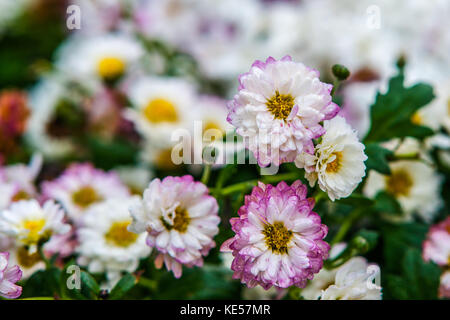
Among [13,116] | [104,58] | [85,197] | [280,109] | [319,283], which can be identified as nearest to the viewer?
[280,109]

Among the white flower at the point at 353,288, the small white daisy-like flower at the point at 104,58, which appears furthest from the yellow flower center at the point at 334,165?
the small white daisy-like flower at the point at 104,58

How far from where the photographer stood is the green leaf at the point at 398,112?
0.58 meters

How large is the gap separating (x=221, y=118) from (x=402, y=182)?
1.08ft

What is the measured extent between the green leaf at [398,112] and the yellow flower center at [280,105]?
0.20 meters

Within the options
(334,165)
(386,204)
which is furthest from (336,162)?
(386,204)

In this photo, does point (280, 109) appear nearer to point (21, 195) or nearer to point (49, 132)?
point (21, 195)

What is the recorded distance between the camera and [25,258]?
0.59 meters

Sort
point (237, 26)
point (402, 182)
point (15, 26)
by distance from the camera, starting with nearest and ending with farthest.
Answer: point (402, 182) < point (237, 26) < point (15, 26)

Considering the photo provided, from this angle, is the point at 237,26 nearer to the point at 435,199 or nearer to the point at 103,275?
the point at 435,199

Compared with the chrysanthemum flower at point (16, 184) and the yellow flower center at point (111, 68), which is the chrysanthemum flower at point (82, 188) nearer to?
the chrysanthemum flower at point (16, 184)

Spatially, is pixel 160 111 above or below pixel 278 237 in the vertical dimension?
above

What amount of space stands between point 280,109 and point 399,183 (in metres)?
0.35
